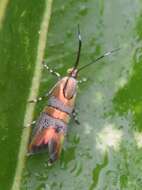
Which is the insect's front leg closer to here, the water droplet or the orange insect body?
the orange insect body

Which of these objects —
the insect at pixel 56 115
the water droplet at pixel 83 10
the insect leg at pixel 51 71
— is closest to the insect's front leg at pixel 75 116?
the insect at pixel 56 115

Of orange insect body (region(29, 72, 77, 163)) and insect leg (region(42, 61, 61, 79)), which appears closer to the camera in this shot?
insect leg (region(42, 61, 61, 79))

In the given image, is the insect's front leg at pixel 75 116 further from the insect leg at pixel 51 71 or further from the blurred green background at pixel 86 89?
the insect leg at pixel 51 71

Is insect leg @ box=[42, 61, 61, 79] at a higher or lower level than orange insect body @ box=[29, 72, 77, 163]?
higher

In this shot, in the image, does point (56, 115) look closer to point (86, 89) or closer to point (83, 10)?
point (86, 89)

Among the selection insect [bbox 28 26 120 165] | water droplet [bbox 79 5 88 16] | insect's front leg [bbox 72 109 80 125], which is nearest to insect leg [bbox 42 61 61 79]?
insect [bbox 28 26 120 165]
